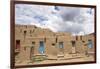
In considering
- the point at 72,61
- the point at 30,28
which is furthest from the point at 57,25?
the point at 72,61

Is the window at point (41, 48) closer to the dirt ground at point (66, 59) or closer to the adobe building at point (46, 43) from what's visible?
the adobe building at point (46, 43)

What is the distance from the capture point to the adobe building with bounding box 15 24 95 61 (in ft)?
6.71

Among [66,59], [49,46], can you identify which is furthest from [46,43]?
[66,59]

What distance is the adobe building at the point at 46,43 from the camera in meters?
2.04

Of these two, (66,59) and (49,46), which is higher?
(49,46)

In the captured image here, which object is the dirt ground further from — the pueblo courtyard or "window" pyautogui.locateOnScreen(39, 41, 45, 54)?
"window" pyautogui.locateOnScreen(39, 41, 45, 54)

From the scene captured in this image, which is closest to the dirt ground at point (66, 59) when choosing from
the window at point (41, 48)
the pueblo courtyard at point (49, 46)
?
the pueblo courtyard at point (49, 46)

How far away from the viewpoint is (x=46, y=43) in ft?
7.00

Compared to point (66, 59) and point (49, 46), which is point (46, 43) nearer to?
point (49, 46)

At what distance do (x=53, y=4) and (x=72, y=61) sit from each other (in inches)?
27.7

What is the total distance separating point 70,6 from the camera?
2207 mm

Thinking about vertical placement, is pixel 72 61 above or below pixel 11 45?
below

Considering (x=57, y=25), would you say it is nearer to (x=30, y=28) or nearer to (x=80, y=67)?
(x=30, y=28)

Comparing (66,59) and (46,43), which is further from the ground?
(46,43)
